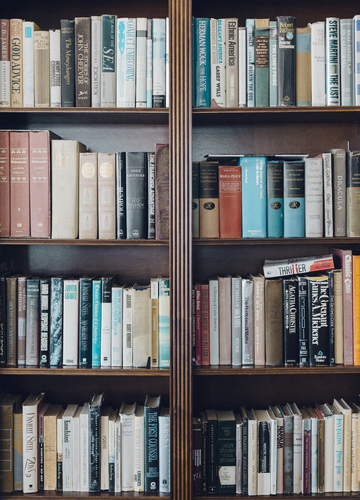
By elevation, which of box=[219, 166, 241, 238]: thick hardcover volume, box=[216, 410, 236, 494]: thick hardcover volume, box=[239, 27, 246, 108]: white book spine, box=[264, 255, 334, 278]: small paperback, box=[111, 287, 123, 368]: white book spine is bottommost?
box=[216, 410, 236, 494]: thick hardcover volume

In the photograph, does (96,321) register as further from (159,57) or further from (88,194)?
(159,57)

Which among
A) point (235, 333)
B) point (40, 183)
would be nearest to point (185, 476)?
point (235, 333)

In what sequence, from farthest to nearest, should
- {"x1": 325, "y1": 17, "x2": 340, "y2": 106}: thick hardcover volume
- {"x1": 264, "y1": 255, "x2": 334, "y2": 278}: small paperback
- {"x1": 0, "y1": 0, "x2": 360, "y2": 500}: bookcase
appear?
{"x1": 0, "y1": 0, "x2": 360, "y2": 500}: bookcase, {"x1": 264, "y1": 255, "x2": 334, "y2": 278}: small paperback, {"x1": 325, "y1": 17, "x2": 340, "y2": 106}: thick hardcover volume

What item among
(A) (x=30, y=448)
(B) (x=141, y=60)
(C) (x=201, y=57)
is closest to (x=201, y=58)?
(C) (x=201, y=57)

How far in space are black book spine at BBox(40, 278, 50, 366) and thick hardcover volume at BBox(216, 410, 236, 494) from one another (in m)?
0.67

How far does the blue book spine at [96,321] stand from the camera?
53.6 inches

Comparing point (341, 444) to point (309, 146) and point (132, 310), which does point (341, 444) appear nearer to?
point (132, 310)

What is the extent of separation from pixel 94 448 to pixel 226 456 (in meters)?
0.47

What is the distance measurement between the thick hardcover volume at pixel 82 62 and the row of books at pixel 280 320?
78 centimetres

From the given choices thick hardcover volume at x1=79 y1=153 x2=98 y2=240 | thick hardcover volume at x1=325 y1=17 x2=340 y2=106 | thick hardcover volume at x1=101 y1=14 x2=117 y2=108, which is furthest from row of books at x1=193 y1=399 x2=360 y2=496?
thick hardcover volume at x1=101 y1=14 x2=117 y2=108

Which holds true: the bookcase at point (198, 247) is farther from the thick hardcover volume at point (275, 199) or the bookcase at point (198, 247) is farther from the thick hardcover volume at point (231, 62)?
the thick hardcover volume at point (275, 199)

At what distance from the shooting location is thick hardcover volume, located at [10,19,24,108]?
4.34 ft

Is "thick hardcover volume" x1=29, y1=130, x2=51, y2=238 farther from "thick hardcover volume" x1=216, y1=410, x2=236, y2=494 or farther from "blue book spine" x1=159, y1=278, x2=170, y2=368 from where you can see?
"thick hardcover volume" x1=216, y1=410, x2=236, y2=494

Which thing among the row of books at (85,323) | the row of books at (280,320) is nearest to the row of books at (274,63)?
the row of books at (280,320)
